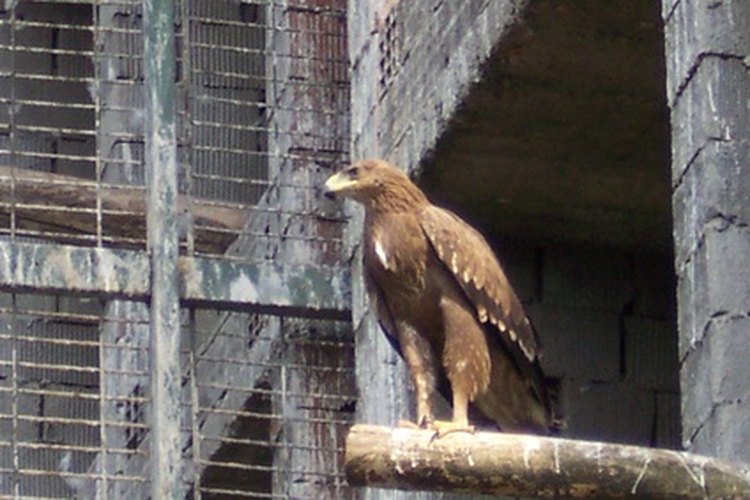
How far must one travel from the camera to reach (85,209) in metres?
14.7

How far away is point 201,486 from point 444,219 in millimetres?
3410

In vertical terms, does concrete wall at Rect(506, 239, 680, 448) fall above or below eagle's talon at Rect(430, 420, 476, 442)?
above

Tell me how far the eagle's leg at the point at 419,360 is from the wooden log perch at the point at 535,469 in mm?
1762

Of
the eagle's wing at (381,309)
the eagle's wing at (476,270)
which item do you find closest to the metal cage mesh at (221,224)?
the eagle's wing at (381,309)

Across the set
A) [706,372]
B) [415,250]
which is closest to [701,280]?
[706,372]

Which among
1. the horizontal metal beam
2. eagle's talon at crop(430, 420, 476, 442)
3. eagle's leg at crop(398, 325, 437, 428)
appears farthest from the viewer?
the horizontal metal beam

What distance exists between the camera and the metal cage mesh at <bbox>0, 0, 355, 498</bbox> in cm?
1438

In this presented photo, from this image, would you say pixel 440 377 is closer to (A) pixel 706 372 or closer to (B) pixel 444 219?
(B) pixel 444 219

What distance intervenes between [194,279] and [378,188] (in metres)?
1.99

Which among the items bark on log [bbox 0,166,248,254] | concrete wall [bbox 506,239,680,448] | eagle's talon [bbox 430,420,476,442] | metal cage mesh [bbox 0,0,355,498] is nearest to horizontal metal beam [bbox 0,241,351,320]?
metal cage mesh [bbox 0,0,355,498]

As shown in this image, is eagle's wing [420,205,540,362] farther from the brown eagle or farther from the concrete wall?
the concrete wall

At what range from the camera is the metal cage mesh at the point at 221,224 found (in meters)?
14.4

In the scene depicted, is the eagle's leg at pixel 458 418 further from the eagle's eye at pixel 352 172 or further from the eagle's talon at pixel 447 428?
the eagle's eye at pixel 352 172

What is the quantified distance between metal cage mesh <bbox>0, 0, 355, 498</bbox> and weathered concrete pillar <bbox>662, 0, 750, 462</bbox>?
127 inches
